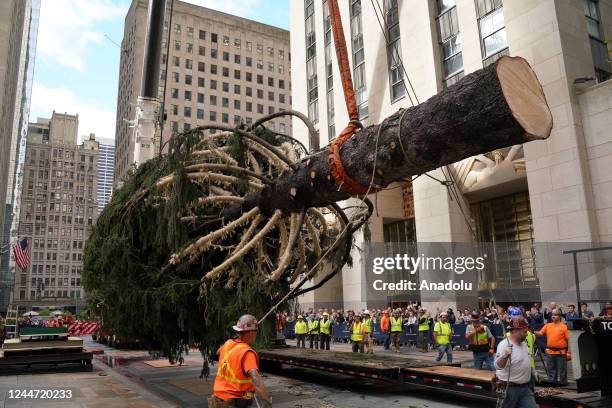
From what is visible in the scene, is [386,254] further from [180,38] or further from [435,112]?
[180,38]

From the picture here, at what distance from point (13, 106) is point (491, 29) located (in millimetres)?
66145

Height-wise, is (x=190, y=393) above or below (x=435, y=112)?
below

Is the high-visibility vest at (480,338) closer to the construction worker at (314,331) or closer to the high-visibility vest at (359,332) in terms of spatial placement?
the high-visibility vest at (359,332)

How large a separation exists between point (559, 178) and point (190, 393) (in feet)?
50.0

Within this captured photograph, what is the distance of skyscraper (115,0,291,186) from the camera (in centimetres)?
7301

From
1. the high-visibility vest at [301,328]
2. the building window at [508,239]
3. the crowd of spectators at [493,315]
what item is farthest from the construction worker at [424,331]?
the high-visibility vest at [301,328]

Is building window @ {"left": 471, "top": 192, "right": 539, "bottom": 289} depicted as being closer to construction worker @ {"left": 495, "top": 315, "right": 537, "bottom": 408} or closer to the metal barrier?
the metal barrier

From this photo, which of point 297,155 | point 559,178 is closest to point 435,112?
point 297,155

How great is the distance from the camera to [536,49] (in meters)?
19.5

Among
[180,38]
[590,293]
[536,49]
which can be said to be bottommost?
[590,293]

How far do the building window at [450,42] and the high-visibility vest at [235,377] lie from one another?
21954mm

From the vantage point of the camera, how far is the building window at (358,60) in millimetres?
30688

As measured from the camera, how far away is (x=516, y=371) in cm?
537

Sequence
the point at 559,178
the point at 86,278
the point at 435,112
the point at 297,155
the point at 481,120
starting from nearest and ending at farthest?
the point at 481,120, the point at 435,112, the point at 86,278, the point at 297,155, the point at 559,178
